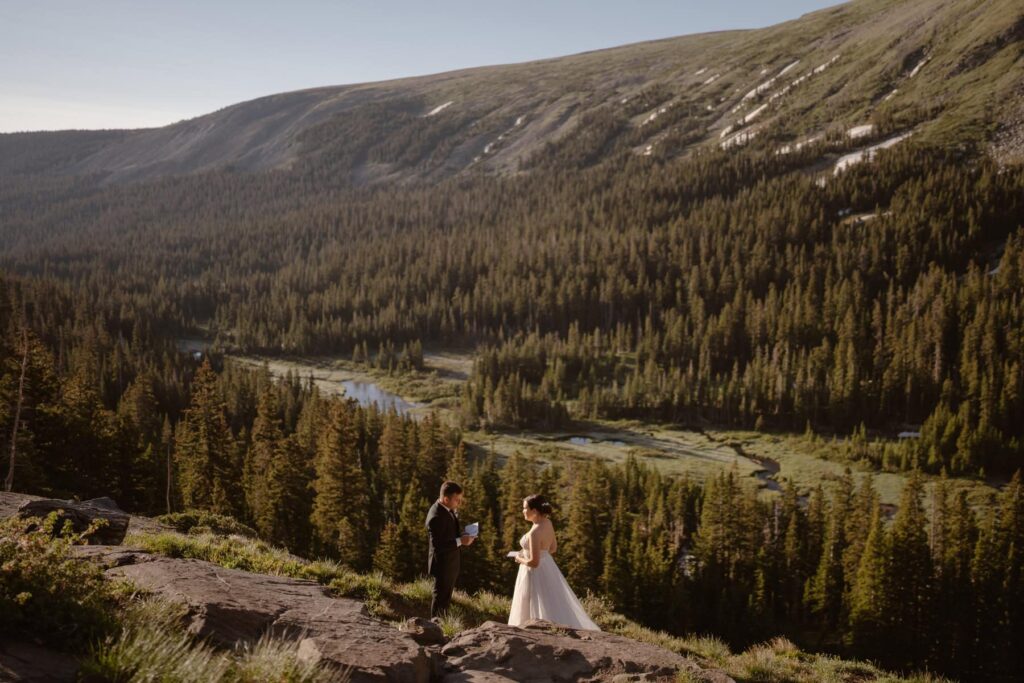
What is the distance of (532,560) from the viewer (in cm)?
1538

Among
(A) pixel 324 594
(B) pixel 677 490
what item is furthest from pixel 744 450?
(A) pixel 324 594

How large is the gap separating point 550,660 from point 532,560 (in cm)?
352

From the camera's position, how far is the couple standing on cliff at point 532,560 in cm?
1547

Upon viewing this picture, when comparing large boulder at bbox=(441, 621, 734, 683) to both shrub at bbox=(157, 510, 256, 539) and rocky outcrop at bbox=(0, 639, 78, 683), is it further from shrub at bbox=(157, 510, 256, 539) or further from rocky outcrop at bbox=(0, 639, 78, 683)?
shrub at bbox=(157, 510, 256, 539)

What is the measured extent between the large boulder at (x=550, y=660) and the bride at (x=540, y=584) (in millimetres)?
2186

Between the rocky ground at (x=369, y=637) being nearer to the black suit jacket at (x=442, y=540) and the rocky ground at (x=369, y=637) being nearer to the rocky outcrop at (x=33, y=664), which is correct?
the rocky outcrop at (x=33, y=664)

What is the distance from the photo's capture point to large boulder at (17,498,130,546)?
49.8ft

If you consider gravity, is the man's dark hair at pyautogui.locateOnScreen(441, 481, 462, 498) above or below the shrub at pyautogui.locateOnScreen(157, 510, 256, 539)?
above

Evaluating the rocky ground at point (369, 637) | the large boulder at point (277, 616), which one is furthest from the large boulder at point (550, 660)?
the large boulder at point (277, 616)

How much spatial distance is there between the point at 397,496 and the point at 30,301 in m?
143

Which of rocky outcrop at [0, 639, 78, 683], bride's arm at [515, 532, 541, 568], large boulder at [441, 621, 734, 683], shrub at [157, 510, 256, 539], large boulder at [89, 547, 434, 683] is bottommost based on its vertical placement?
shrub at [157, 510, 256, 539]

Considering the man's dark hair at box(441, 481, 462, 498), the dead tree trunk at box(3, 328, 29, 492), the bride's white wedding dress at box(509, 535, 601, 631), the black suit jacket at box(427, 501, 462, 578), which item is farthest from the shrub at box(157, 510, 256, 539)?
the dead tree trunk at box(3, 328, 29, 492)

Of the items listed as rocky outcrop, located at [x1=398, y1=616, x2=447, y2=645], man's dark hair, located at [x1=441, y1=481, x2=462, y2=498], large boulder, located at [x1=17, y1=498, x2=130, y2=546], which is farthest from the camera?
man's dark hair, located at [x1=441, y1=481, x2=462, y2=498]

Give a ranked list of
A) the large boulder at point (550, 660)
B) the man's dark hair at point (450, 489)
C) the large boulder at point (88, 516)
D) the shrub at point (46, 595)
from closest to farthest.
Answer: the shrub at point (46, 595) < the large boulder at point (550, 660) < the large boulder at point (88, 516) < the man's dark hair at point (450, 489)
